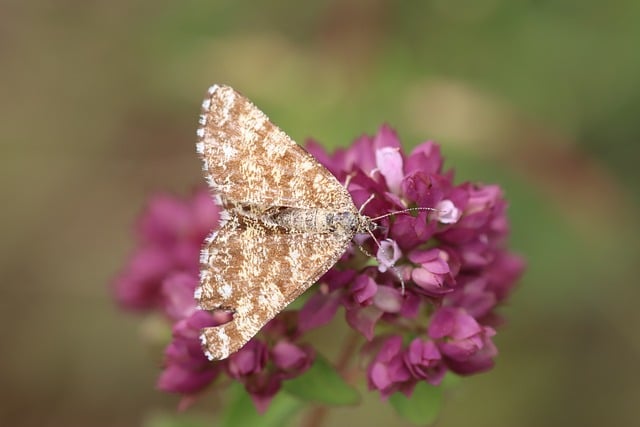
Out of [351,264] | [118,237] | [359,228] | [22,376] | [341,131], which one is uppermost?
[359,228]

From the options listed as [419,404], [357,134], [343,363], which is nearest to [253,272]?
[343,363]

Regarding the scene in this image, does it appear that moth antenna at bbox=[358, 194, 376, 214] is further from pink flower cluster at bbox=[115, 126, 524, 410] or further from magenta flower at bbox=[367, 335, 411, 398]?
magenta flower at bbox=[367, 335, 411, 398]

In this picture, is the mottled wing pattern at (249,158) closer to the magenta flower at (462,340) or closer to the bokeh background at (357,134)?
the magenta flower at (462,340)

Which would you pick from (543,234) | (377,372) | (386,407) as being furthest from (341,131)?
(377,372)

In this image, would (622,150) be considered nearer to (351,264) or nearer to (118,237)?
(351,264)

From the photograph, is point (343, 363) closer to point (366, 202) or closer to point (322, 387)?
point (322, 387)

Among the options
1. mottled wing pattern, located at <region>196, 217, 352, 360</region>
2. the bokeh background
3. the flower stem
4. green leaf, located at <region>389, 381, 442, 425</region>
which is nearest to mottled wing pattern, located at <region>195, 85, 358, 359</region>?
mottled wing pattern, located at <region>196, 217, 352, 360</region>
